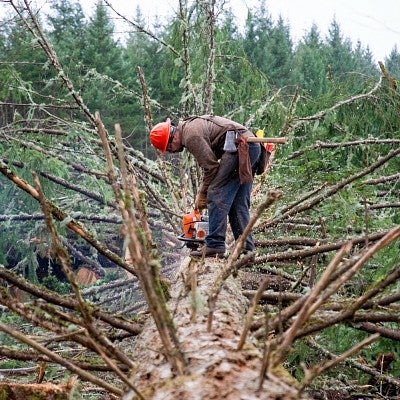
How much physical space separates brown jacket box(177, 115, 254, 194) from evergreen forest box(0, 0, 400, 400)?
508 millimetres

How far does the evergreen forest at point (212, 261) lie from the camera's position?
147cm

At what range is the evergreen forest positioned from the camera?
147 cm

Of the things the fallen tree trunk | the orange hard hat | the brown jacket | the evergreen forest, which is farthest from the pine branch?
the fallen tree trunk

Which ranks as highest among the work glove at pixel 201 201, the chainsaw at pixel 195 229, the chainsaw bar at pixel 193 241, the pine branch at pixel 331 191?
the pine branch at pixel 331 191

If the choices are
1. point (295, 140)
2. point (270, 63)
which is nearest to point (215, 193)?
point (295, 140)

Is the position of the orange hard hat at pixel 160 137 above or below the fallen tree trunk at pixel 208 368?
above

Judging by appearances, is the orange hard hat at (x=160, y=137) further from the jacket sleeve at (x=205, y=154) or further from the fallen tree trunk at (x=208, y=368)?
the fallen tree trunk at (x=208, y=368)

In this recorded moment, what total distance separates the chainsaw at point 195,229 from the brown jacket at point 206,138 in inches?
9.6

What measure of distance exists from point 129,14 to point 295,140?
8.26 ft

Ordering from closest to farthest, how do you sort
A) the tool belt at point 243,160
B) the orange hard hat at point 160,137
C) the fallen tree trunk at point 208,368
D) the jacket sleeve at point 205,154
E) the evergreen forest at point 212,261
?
1. the fallen tree trunk at point 208,368
2. the evergreen forest at point 212,261
3. the tool belt at point 243,160
4. the jacket sleeve at point 205,154
5. the orange hard hat at point 160,137

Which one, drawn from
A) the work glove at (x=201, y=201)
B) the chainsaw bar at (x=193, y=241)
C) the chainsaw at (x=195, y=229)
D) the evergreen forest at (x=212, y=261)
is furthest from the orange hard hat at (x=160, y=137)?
the chainsaw bar at (x=193, y=241)

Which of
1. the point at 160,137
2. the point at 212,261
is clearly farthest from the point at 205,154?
the point at 212,261

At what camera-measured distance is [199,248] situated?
4.26m

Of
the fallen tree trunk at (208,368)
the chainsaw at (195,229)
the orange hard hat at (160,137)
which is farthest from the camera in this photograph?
the chainsaw at (195,229)
